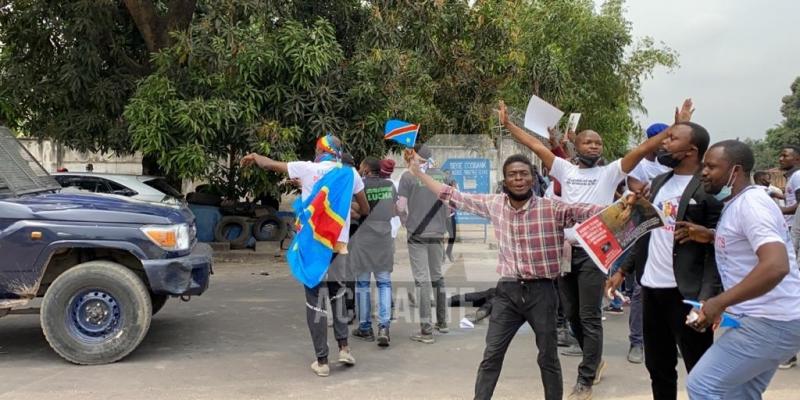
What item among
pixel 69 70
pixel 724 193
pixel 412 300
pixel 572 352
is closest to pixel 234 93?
pixel 69 70

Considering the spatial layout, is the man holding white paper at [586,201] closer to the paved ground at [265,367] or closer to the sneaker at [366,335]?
the paved ground at [265,367]

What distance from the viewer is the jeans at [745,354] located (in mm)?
3051

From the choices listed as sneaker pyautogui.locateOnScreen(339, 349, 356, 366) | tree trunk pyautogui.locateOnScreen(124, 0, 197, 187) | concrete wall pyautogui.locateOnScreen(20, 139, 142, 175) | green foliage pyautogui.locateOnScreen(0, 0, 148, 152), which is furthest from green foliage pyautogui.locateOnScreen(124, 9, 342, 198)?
concrete wall pyautogui.locateOnScreen(20, 139, 142, 175)

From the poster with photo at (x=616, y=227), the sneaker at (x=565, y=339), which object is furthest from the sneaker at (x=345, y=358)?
the poster with photo at (x=616, y=227)

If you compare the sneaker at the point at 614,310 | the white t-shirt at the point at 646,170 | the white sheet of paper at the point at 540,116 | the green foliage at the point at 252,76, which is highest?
the green foliage at the point at 252,76

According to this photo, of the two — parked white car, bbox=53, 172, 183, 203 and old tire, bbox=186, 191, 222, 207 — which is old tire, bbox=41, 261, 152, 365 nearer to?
parked white car, bbox=53, 172, 183, 203

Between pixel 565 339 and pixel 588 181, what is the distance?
208cm

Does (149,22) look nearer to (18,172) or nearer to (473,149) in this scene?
(18,172)

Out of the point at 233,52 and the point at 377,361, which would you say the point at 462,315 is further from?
the point at 233,52

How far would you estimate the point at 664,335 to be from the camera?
395cm

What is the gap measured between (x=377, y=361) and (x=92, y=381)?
7.30ft

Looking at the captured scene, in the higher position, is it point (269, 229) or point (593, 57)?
point (593, 57)

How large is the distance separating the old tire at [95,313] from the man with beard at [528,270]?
3.01 m

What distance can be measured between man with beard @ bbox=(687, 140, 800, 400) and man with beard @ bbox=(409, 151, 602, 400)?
3.08ft
